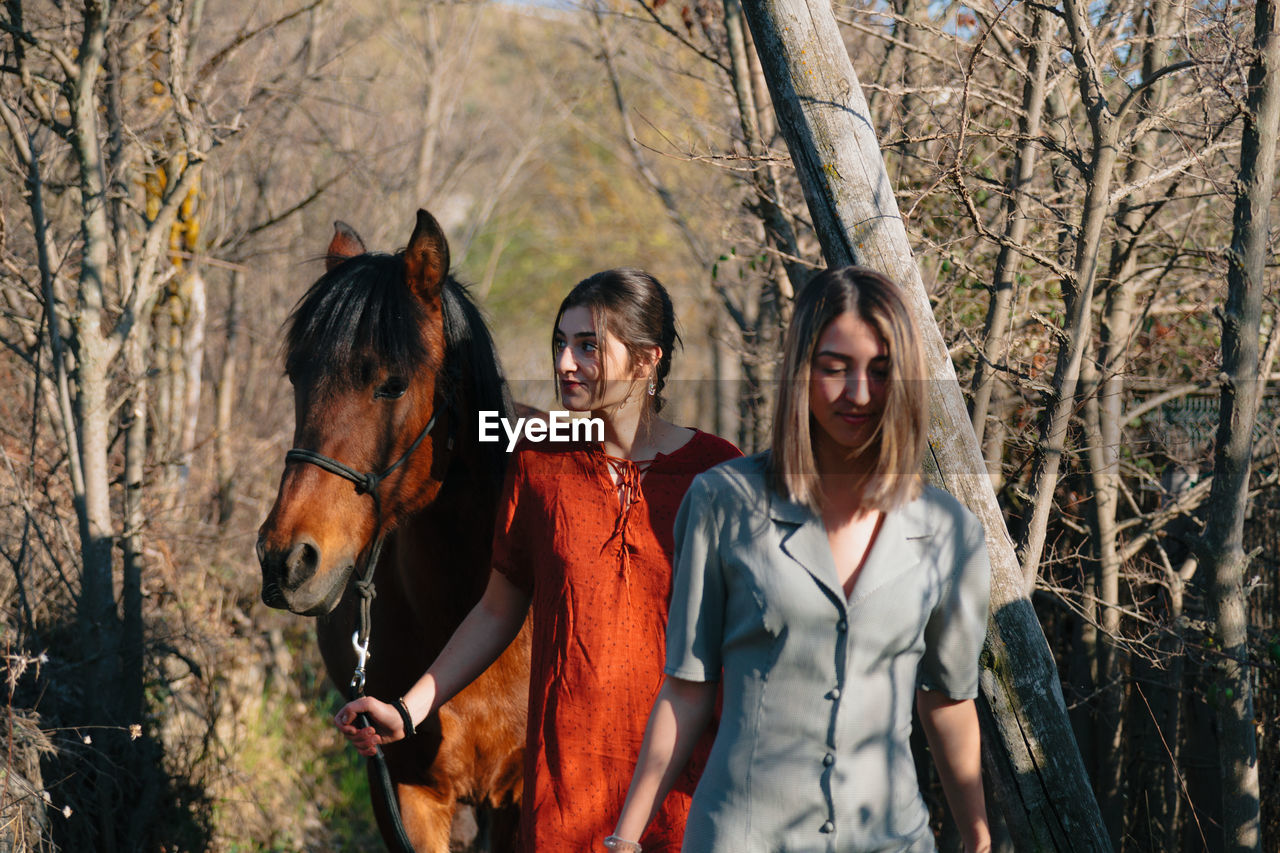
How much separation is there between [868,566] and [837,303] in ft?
1.41

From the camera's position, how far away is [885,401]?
1.73 m

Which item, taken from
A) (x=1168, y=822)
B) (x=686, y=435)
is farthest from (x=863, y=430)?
(x=1168, y=822)

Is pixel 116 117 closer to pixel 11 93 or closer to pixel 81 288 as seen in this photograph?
pixel 11 93

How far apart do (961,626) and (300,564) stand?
1532mm

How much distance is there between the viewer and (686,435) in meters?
2.59

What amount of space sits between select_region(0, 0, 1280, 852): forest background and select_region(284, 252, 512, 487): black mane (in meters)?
0.97

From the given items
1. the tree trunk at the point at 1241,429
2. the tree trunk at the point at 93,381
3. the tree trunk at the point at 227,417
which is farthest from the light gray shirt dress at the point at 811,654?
the tree trunk at the point at 227,417

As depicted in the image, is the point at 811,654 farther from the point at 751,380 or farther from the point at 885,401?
the point at 751,380

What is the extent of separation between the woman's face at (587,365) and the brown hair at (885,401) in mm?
725

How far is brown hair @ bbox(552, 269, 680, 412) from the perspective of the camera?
2418mm

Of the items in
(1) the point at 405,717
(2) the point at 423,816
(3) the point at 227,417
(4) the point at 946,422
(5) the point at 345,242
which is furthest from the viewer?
(3) the point at 227,417

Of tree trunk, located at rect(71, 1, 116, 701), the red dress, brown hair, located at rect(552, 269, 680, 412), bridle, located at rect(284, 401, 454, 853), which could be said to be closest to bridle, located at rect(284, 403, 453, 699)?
bridle, located at rect(284, 401, 454, 853)

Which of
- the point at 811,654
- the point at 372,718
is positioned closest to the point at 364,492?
the point at 372,718

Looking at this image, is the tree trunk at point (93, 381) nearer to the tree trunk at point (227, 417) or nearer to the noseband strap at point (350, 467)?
the tree trunk at point (227, 417)
